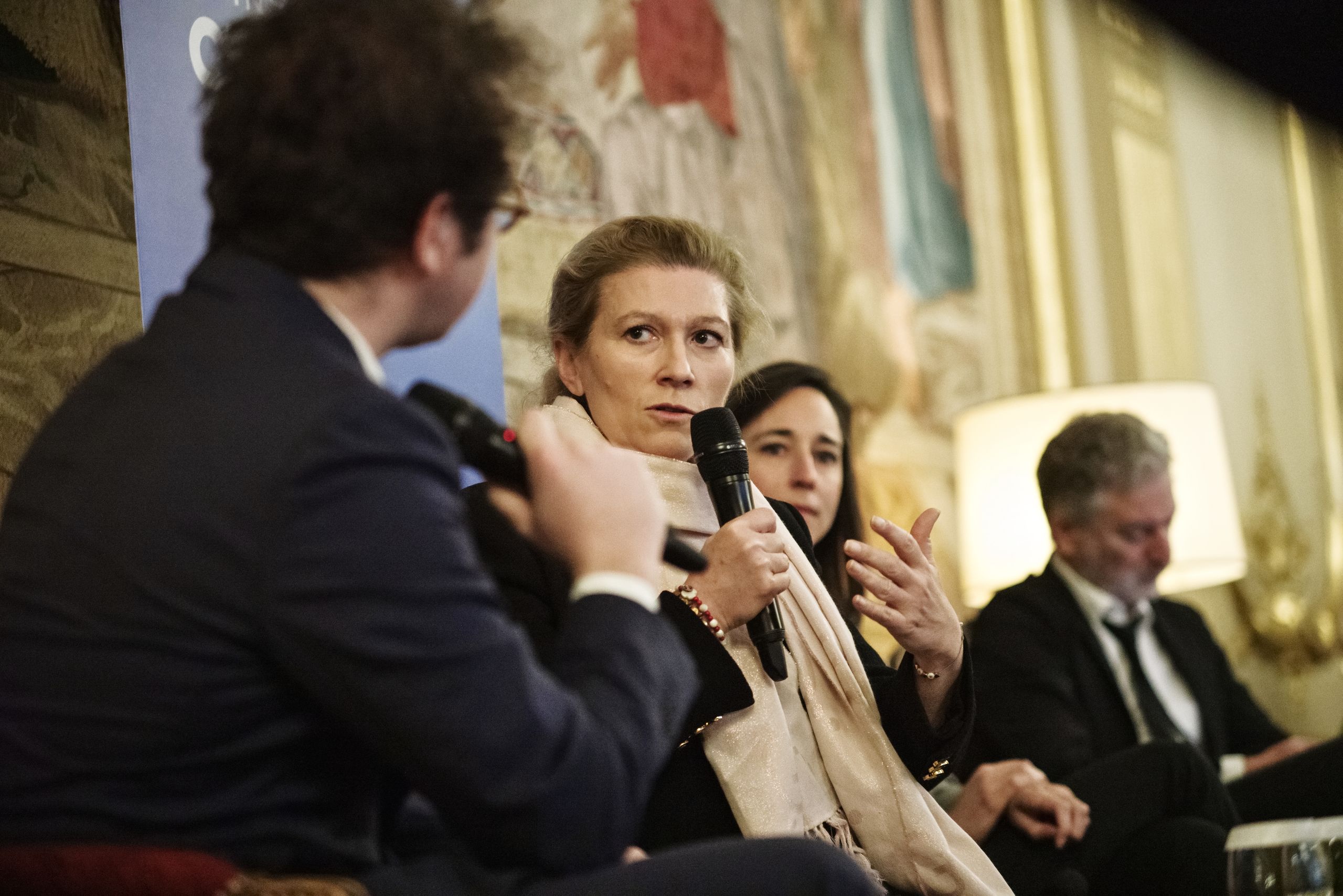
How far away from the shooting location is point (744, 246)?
14.4ft

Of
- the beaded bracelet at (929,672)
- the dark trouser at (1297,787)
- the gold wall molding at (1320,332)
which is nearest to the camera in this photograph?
the beaded bracelet at (929,672)

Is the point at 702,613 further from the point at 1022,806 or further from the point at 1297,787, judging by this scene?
the point at 1297,787

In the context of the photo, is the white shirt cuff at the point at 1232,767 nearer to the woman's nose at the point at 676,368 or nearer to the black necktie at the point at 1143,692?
the black necktie at the point at 1143,692

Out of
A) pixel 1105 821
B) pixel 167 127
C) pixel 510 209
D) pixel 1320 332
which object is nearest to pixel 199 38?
pixel 167 127

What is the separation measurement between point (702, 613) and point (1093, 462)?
233 cm

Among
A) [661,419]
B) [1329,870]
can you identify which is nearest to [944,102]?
[661,419]

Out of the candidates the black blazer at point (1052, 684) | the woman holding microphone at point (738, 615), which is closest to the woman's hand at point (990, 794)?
the black blazer at point (1052, 684)

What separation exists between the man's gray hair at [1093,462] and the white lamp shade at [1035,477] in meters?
0.30

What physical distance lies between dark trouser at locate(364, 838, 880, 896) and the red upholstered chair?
15cm

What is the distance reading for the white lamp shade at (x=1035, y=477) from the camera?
14.9ft

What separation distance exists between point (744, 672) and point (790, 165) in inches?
107

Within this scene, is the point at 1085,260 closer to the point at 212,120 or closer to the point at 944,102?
the point at 944,102

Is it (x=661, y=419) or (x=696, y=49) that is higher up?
(x=696, y=49)

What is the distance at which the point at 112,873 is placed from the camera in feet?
3.50
